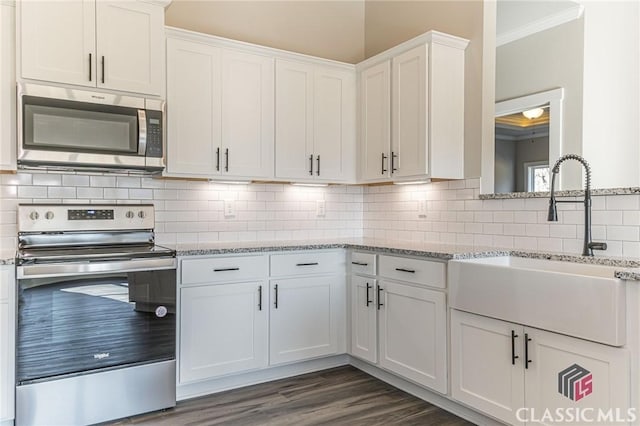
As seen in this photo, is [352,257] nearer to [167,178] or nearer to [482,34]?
[167,178]

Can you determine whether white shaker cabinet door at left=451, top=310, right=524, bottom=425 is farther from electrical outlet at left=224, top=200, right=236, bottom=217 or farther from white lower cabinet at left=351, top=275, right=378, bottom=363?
electrical outlet at left=224, top=200, right=236, bottom=217

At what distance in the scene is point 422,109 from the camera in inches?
119

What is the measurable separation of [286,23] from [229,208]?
161 centimetres

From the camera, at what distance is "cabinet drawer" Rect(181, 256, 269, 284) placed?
8.92ft

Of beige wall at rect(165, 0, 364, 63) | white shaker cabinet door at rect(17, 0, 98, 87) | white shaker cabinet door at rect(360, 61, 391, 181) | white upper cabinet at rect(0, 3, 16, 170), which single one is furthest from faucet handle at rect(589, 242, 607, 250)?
white upper cabinet at rect(0, 3, 16, 170)

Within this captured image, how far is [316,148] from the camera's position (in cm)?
348

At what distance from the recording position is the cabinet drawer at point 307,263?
300cm

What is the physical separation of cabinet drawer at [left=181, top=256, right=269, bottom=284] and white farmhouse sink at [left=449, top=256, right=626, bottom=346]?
1198mm

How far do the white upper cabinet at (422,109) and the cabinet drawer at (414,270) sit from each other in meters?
0.63

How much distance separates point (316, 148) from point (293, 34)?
1.06m

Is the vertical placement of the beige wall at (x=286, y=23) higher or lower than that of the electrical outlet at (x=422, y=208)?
higher

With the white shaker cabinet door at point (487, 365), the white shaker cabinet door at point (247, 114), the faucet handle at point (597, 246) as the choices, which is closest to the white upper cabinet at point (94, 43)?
the white shaker cabinet door at point (247, 114)

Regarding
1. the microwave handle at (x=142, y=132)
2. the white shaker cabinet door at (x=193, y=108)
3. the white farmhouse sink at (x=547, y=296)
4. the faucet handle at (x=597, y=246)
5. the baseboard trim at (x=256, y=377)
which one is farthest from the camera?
the white shaker cabinet door at (x=193, y=108)

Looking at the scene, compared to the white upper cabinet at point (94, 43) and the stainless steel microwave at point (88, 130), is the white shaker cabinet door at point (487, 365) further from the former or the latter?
the white upper cabinet at point (94, 43)
